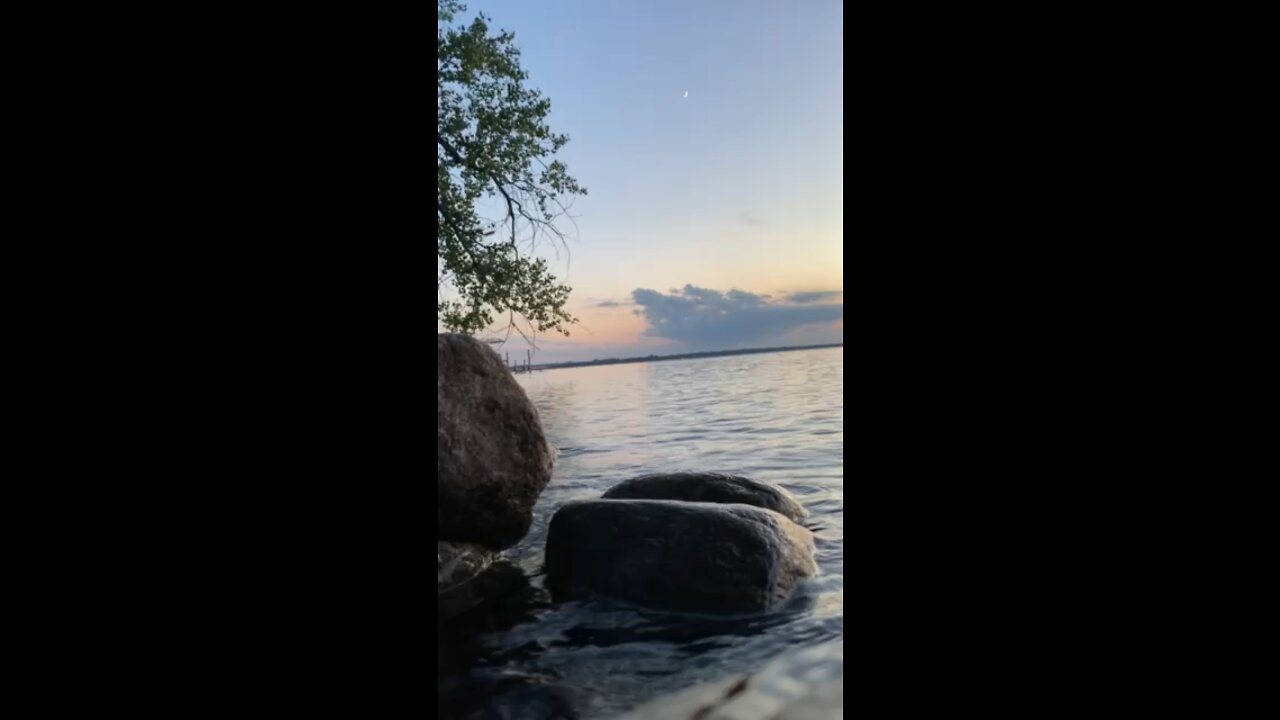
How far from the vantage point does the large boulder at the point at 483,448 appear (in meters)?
4.97

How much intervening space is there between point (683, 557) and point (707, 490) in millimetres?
1134

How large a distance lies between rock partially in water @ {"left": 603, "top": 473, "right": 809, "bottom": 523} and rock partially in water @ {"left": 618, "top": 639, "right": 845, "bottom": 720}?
1.73 meters

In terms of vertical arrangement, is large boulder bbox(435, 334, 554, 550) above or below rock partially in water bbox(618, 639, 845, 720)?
above

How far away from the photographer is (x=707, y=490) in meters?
5.41

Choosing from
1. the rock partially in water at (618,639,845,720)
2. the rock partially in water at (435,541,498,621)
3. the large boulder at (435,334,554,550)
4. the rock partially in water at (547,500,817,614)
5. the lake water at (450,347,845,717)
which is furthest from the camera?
the large boulder at (435,334,554,550)

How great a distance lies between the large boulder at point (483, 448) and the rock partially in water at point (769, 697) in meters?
2.18

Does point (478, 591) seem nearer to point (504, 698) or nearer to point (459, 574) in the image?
point (459, 574)

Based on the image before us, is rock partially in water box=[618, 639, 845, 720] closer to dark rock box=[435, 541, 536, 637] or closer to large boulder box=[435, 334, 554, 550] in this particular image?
dark rock box=[435, 541, 536, 637]

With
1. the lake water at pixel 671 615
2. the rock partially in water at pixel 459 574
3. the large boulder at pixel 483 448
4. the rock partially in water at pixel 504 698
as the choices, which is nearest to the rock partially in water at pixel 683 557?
the lake water at pixel 671 615

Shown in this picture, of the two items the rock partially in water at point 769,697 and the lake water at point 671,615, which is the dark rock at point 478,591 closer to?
the lake water at point 671,615

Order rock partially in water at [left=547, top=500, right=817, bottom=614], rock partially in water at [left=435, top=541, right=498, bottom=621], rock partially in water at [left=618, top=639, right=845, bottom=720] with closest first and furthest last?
rock partially in water at [left=618, top=639, right=845, bottom=720]
rock partially in water at [left=547, top=500, right=817, bottom=614]
rock partially in water at [left=435, top=541, right=498, bottom=621]

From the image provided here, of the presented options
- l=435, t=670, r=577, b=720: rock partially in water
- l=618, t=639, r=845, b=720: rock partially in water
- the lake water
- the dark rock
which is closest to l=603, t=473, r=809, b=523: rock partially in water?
the lake water

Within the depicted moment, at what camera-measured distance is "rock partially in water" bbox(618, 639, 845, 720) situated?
3297 mm
